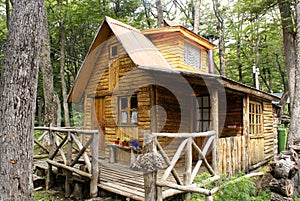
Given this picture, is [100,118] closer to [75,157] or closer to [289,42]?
[75,157]

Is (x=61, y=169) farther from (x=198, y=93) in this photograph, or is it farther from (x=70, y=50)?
(x=70, y=50)

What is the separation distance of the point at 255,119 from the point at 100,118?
563cm

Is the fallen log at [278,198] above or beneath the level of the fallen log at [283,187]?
beneath

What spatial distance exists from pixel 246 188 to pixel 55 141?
521 centimetres

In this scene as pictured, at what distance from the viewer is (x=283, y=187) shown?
5.17 meters

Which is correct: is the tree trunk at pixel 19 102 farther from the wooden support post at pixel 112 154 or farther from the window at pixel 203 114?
the window at pixel 203 114

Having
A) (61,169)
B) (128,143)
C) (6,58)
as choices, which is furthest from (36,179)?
(6,58)

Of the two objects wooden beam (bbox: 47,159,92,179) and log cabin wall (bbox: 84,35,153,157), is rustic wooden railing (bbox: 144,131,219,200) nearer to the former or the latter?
wooden beam (bbox: 47,159,92,179)

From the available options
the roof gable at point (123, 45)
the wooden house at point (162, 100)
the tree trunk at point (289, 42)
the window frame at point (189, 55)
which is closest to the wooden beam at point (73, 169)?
the wooden house at point (162, 100)

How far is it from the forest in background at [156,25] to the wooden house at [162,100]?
23.7ft

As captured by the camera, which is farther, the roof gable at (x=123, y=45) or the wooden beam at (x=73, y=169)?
the roof gable at (x=123, y=45)

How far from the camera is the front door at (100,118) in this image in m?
9.70

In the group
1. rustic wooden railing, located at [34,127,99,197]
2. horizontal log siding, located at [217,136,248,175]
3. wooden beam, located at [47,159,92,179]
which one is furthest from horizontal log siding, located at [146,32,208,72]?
wooden beam, located at [47,159,92,179]

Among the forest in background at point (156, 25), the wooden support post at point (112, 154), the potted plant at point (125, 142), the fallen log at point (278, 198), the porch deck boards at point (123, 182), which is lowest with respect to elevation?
the fallen log at point (278, 198)
